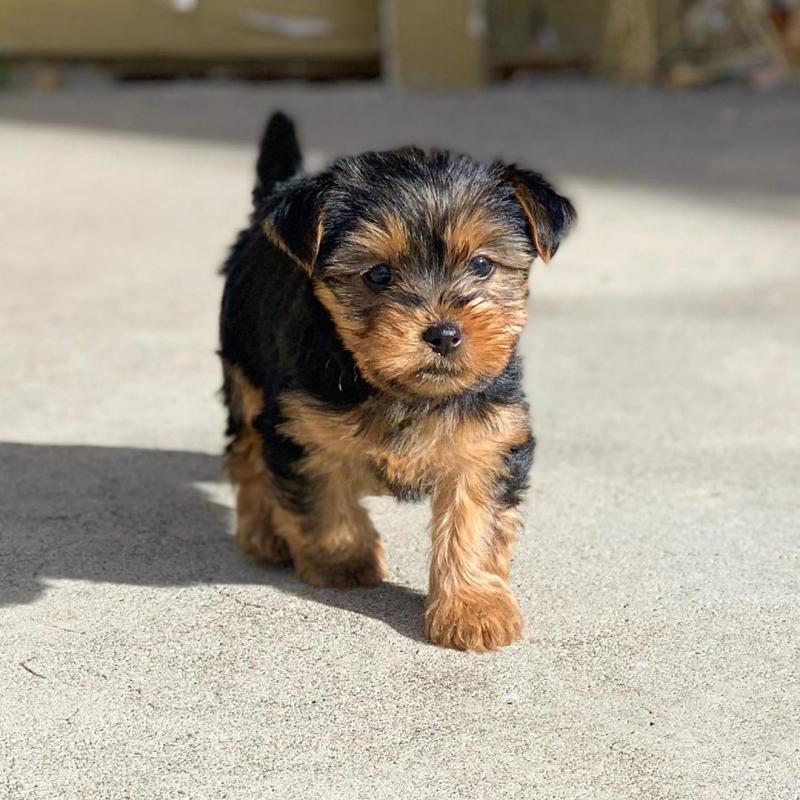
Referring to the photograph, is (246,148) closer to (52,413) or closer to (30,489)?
(52,413)

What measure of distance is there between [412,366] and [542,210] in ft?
2.04

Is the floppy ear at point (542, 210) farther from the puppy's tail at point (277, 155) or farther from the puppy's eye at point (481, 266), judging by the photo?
the puppy's tail at point (277, 155)

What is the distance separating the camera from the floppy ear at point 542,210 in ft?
13.4

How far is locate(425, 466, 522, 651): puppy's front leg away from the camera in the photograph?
13.1 feet

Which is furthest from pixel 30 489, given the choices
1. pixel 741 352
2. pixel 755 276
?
pixel 755 276

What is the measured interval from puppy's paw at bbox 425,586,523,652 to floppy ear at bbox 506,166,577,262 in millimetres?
894

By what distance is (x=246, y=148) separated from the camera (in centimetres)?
1046

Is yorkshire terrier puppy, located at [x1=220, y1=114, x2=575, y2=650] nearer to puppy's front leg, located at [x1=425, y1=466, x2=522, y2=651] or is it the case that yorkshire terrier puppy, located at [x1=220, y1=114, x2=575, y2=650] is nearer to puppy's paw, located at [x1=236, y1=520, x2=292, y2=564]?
puppy's front leg, located at [x1=425, y1=466, x2=522, y2=651]

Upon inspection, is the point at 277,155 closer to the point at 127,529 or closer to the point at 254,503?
the point at 254,503

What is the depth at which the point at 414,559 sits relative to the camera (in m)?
4.62

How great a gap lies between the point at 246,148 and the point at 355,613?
6.72m

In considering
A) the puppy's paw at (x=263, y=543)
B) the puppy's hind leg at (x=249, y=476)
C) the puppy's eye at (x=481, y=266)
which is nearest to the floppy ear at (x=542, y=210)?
the puppy's eye at (x=481, y=266)

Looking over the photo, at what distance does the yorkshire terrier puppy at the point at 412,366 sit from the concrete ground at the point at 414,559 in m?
0.19

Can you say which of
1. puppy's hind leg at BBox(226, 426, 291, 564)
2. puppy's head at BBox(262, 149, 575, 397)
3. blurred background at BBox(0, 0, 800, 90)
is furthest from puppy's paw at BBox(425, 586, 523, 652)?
blurred background at BBox(0, 0, 800, 90)
